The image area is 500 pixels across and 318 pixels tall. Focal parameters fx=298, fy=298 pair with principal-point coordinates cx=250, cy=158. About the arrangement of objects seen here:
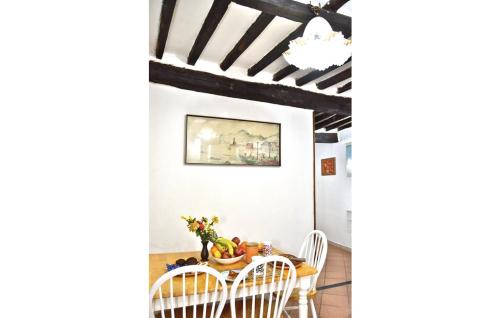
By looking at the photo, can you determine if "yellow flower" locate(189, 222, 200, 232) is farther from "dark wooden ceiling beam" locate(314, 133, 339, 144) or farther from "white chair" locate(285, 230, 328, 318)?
"dark wooden ceiling beam" locate(314, 133, 339, 144)

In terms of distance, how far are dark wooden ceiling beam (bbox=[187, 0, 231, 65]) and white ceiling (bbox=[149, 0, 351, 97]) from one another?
67 millimetres

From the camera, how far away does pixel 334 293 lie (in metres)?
3.12

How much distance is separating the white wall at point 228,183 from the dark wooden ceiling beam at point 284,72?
0.28 m

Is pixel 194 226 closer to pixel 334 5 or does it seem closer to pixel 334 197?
pixel 334 5

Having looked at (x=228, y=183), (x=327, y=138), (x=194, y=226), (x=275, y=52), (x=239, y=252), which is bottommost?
(x=239, y=252)

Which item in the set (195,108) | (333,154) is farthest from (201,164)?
(333,154)

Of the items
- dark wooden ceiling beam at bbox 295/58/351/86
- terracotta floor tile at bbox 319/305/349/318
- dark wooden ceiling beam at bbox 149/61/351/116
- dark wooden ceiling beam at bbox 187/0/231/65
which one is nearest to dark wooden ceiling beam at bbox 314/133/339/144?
dark wooden ceiling beam at bbox 149/61/351/116

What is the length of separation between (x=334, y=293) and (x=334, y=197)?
8.17 feet

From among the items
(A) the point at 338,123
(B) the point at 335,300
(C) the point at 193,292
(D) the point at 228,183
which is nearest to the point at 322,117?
(A) the point at 338,123

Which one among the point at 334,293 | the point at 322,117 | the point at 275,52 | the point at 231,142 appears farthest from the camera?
the point at 322,117

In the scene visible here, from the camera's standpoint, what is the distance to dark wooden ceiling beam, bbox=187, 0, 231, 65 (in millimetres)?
1691
